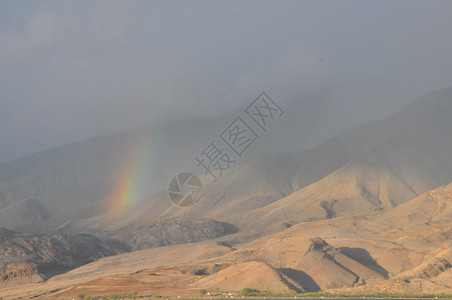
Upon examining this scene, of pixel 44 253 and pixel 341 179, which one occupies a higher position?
pixel 44 253

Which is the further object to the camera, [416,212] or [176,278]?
[416,212]

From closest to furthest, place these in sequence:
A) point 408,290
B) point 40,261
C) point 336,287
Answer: point 408,290 → point 336,287 → point 40,261

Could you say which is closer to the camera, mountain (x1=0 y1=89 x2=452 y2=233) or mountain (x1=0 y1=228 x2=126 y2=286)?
mountain (x1=0 y1=228 x2=126 y2=286)

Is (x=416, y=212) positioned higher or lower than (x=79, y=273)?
lower

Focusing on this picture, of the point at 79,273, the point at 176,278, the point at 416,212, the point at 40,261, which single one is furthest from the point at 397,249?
the point at 40,261

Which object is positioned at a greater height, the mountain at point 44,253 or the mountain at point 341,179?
the mountain at point 44,253

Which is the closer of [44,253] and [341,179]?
[44,253]

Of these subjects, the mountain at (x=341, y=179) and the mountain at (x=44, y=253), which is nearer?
the mountain at (x=44, y=253)

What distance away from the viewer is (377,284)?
4881 cm

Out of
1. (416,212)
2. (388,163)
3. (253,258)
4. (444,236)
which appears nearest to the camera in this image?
(253,258)

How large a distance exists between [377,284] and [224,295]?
14667 mm

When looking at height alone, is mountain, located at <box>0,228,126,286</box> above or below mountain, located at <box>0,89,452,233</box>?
above

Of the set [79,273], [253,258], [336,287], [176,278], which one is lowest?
[336,287]

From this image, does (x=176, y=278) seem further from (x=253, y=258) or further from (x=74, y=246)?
(x=74, y=246)
